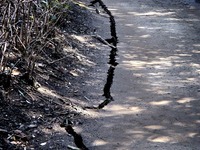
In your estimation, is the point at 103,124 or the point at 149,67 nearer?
the point at 103,124

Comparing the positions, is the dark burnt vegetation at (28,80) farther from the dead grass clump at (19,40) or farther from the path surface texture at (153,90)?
the path surface texture at (153,90)

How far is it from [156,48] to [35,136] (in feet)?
11.9

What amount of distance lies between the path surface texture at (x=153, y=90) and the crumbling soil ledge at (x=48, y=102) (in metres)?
0.32

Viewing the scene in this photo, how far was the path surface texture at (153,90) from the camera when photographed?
12.3ft

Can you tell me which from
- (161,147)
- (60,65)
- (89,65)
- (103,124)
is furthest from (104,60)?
(161,147)

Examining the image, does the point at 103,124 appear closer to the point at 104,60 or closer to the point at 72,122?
the point at 72,122

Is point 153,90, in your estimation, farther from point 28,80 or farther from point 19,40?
point 19,40

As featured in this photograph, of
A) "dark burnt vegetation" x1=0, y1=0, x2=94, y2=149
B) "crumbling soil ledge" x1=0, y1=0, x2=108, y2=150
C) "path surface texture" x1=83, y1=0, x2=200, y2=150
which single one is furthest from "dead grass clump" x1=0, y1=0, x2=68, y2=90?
"path surface texture" x1=83, y1=0, x2=200, y2=150

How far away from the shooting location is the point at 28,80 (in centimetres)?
428

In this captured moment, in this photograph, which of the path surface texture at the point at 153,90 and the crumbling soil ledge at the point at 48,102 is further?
the path surface texture at the point at 153,90

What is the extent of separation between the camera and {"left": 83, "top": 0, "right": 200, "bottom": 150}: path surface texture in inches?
147

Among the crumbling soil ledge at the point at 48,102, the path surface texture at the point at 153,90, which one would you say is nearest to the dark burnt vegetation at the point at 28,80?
the crumbling soil ledge at the point at 48,102

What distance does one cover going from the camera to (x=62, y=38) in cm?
601

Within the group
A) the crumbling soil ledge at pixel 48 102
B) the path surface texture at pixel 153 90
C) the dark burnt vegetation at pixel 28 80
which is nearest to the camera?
the crumbling soil ledge at pixel 48 102
